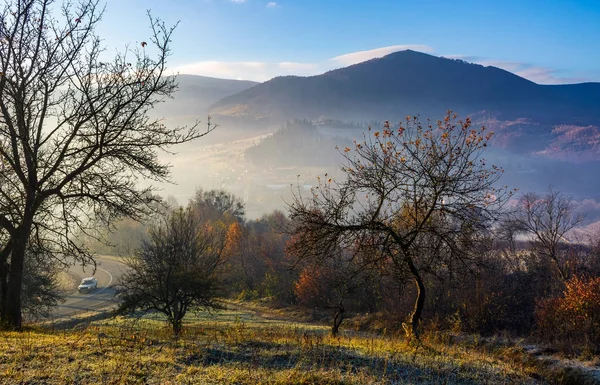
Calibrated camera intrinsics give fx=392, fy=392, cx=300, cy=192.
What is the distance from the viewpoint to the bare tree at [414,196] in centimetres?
1122

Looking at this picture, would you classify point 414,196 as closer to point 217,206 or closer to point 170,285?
point 170,285

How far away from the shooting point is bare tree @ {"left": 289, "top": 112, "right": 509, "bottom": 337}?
11.2 meters

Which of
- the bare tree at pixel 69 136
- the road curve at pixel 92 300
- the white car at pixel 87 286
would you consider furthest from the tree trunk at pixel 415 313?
the white car at pixel 87 286

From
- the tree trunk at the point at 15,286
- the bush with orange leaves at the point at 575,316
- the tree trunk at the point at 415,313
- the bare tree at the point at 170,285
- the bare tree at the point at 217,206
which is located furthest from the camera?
the bare tree at the point at 217,206

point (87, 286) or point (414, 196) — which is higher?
point (414, 196)

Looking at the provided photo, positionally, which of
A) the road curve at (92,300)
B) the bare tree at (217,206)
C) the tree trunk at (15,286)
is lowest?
the road curve at (92,300)

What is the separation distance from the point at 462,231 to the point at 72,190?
37.2 ft

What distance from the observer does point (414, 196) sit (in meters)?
11.6

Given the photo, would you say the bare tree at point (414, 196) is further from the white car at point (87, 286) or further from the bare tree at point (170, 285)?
the white car at point (87, 286)

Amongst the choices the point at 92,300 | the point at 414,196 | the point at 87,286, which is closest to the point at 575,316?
the point at 414,196

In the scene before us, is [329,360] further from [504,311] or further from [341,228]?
[504,311]

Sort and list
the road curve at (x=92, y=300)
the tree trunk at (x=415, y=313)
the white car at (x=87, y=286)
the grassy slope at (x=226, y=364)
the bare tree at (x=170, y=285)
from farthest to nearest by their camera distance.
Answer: the white car at (x=87, y=286), the road curve at (x=92, y=300), the bare tree at (x=170, y=285), the tree trunk at (x=415, y=313), the grassy slope at (x=226, y=364)

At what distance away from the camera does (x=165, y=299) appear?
56.0 feet

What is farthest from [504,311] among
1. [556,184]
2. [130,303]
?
[556,184]
